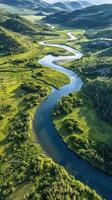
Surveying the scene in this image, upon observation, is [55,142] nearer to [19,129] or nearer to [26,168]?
[19,129]

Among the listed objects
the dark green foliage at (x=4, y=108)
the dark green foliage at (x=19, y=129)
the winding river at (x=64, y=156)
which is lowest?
the winding river at (x=64, y=156)

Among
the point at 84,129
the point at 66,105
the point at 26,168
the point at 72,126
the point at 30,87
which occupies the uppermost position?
the point at 30,87

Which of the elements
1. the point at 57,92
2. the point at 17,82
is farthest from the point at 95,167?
the point at 17,82

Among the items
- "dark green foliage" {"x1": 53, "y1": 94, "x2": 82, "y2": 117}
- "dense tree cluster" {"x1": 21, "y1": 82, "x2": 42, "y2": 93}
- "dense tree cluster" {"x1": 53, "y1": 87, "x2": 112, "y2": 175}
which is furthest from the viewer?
"dense tree cluster" {"x1": 21, "y1": 82, "x2": 42, "y2": 93}

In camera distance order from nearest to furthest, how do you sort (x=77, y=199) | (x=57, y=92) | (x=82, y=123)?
(x=77, y=199) < (x=82, y=123) < (x=57, y=92)

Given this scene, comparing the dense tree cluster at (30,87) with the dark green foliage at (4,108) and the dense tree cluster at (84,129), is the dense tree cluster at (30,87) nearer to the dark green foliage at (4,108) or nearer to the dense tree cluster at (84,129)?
the dense tree cluster at (84,129)

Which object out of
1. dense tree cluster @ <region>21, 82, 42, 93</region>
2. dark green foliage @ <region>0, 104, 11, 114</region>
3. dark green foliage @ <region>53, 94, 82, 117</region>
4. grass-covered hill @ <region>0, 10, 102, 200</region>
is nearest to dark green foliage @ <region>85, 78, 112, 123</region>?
dark green foliage @ <region>53, 94, 82, 117</region>

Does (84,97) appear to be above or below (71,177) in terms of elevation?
above

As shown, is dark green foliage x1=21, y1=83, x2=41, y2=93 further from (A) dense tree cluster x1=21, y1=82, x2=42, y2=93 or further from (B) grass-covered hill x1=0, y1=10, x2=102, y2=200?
(B) grass-covered hill x1=0, y1=10, x2=102, y2=200

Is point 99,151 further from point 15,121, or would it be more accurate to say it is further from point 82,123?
point 15,121

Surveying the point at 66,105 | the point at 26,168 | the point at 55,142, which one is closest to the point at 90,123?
the point at 66,105

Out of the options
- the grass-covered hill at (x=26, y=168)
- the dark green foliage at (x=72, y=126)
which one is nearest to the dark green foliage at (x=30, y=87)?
the grass-covered hill at (x=26, y=168)
